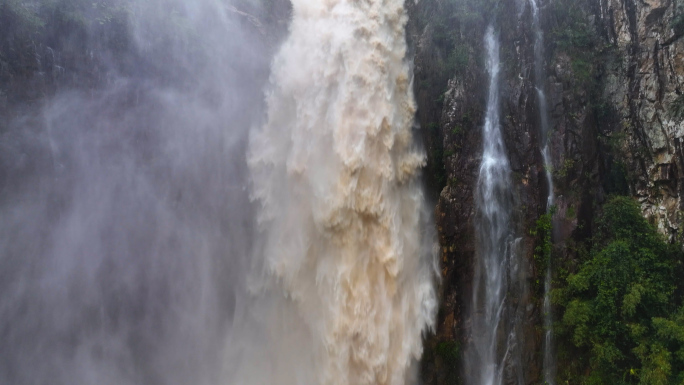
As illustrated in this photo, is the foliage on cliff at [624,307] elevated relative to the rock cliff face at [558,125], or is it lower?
lower

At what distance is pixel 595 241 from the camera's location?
11664 millimetres

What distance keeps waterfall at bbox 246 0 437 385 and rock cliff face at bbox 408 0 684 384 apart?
0.73 m

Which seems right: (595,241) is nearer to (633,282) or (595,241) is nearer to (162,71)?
(633,282)

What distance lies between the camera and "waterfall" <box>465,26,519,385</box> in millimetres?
11711

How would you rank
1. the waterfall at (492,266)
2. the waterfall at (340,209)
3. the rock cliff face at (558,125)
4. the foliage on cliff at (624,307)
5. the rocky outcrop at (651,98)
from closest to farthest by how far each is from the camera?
the foliage on cliff at (624,307)
the rocky outcrop at (651,98)
the rock cliff face at (558,125)
the waterfall at (492,266)
the waterfall at (340,209)

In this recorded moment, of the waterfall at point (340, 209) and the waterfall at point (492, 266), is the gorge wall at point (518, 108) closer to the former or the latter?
the waterfall at point (492, 266)

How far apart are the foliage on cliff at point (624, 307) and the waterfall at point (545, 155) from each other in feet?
0.94

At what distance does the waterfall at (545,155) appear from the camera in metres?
11.5

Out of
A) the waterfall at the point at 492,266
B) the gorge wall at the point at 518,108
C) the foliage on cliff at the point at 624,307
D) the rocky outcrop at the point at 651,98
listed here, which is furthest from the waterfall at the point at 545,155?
the rocky outcrop at the point at 651,98

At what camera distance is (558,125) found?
1245cm

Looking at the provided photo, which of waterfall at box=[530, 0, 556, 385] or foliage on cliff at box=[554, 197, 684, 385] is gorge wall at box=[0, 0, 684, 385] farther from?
foliage on cliff at box=[554, 197, 684, 385]

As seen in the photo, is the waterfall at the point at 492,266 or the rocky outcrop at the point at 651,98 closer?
the rocky outcrop at the point at 651,98

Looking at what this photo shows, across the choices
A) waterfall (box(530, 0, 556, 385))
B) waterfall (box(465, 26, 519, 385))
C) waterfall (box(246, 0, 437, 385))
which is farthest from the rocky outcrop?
waterfall (box(246, 0, 437, 385))

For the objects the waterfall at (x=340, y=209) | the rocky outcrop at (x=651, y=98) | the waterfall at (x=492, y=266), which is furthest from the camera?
the waterfall at (x=340, y=209)
